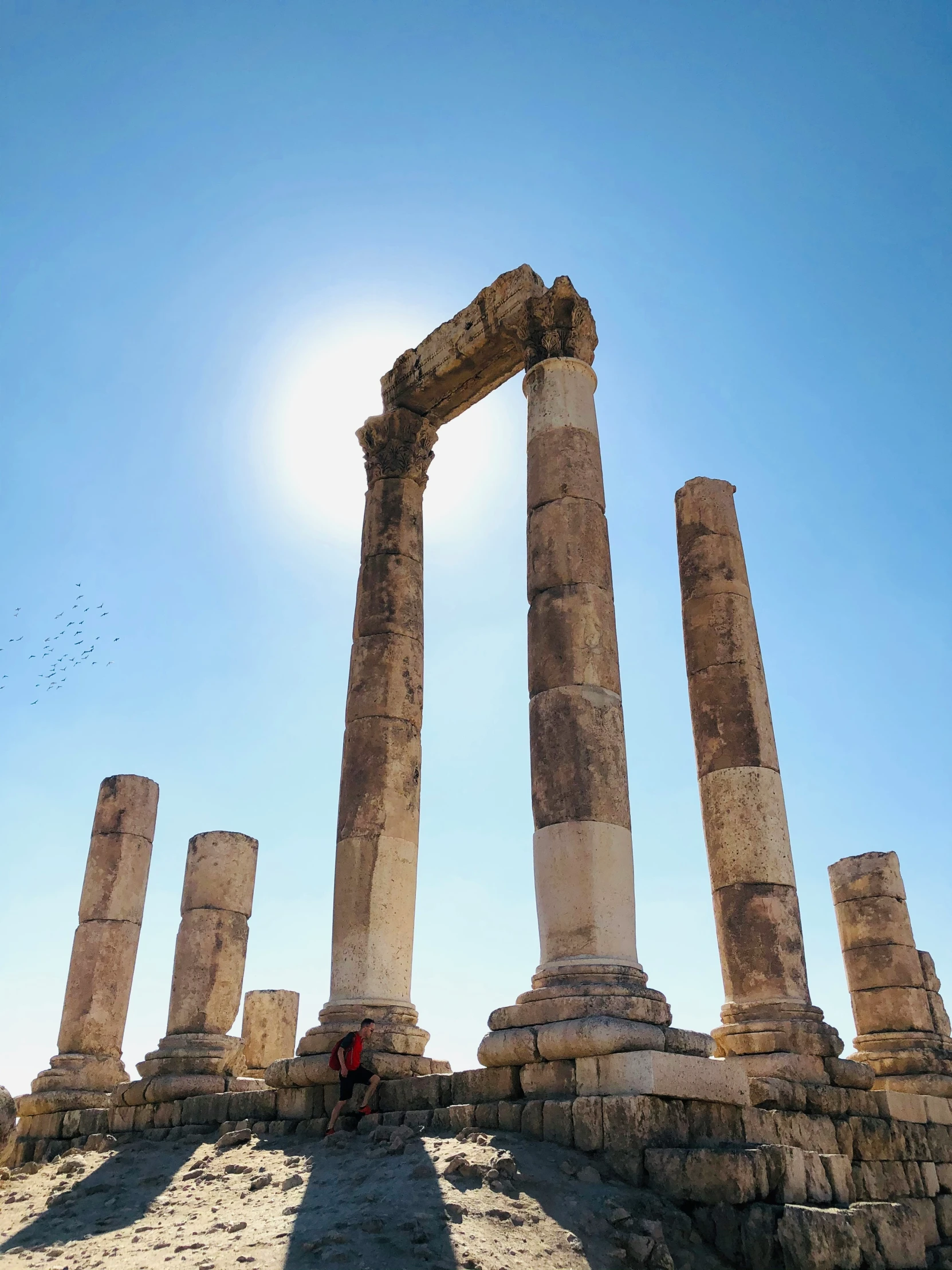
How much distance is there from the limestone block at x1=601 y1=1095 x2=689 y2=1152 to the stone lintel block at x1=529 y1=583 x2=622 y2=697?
4.75 metres

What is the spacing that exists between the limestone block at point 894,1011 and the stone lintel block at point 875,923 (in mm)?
905

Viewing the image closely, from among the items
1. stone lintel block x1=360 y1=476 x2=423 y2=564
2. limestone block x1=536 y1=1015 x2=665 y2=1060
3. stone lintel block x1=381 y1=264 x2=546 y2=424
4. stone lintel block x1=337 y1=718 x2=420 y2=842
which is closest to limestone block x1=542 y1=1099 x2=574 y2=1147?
limestone block x1=536 y1=1015 x2=665 y2=1060

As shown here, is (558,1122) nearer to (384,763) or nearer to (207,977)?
(384,763)

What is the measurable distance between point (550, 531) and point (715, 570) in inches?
170

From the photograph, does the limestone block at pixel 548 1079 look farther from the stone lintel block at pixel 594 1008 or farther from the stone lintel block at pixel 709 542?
the stone lintel block at pixel 709 542

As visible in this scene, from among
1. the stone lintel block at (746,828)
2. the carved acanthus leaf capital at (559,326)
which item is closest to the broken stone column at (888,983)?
the stone lintel block at (746,828)

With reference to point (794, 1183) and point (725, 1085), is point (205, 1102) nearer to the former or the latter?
point (725, 1085)

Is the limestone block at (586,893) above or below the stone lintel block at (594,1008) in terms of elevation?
above

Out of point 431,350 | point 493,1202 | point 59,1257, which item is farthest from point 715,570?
point 59,1257

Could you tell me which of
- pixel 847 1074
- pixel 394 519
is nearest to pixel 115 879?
pixel 394 519

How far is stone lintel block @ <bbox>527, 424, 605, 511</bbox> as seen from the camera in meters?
13.6

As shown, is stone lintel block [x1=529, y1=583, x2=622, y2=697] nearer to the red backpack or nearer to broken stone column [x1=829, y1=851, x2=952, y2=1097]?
the red backpack

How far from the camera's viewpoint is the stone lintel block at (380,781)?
14.3 metres

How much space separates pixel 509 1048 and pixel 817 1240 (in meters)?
3.52
